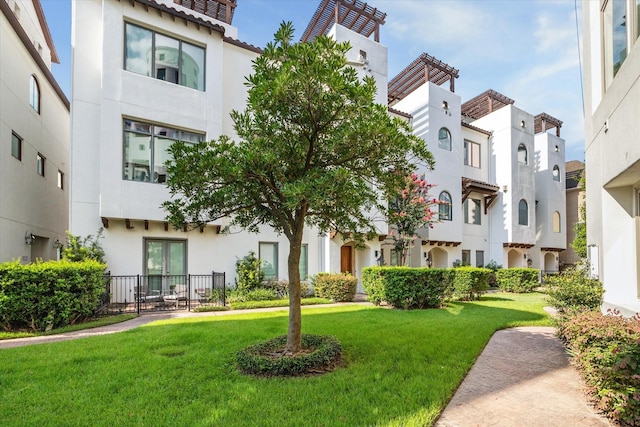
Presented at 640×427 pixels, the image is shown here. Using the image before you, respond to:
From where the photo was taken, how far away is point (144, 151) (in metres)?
12.4

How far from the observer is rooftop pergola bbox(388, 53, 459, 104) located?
20250 millimetres

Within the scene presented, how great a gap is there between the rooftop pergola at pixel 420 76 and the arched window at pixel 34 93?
17911 millimetres

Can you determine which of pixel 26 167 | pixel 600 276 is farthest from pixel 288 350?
pixel 26 167

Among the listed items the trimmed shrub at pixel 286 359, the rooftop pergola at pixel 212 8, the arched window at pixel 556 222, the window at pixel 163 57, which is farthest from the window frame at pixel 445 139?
the trimmed shrub at pixel 286 359

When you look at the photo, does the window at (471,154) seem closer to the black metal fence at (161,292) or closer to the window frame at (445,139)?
the window frame at (445,139)

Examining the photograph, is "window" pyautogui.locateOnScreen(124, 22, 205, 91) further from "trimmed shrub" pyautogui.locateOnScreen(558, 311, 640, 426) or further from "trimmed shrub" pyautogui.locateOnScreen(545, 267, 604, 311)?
"trimmed shrub" pyautogui.locateOnScreen(558, 311, 640, 426)

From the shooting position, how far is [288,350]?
5656mm

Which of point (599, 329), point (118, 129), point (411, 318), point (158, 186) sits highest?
point (118, 129)

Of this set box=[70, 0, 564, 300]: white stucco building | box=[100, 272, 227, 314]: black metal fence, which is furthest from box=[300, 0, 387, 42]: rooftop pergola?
box=[100, 272, 227, 314]: black metal fence

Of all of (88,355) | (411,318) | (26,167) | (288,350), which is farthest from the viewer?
(26,167)

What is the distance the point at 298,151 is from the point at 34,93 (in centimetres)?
1507

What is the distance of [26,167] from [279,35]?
44.4ft

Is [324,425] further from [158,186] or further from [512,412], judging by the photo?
[158,186]

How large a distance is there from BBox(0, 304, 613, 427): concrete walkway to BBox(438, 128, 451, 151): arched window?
48.0 feet
